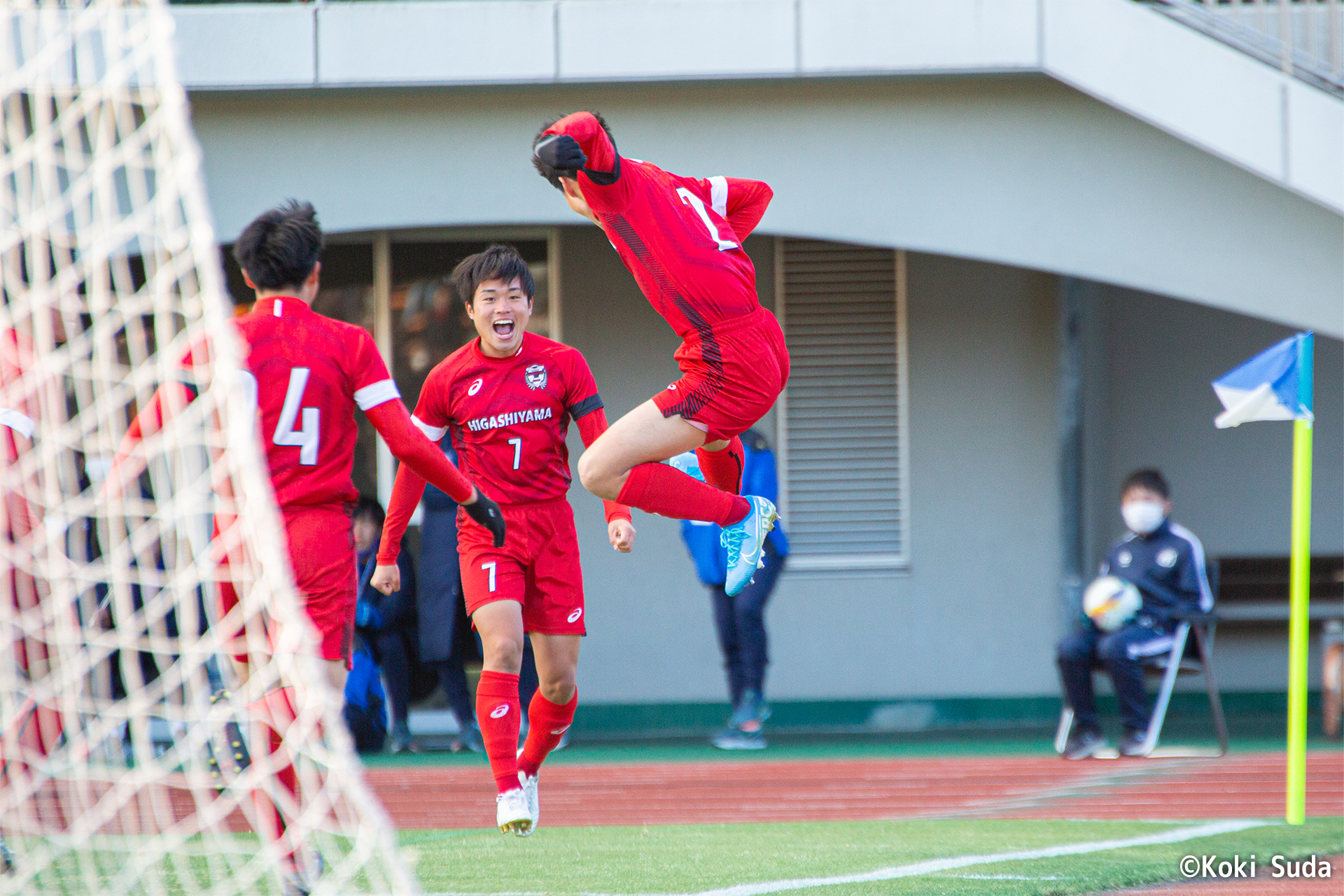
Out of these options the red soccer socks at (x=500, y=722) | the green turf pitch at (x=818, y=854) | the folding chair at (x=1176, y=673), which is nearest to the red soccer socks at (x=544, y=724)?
the red soccer socks at (x=500, y=722)

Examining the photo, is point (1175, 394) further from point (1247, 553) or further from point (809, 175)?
point (809, 175)

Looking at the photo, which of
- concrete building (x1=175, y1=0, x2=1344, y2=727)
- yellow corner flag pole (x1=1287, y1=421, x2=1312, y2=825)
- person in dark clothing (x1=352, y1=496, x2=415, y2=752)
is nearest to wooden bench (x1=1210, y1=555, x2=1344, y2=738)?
concrete building (x1=175, y1=0, x2=1344, y2=727)

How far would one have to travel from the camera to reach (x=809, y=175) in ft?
27.0

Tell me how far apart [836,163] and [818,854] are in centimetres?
426

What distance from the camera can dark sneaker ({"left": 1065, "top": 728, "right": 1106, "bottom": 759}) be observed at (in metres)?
8.36

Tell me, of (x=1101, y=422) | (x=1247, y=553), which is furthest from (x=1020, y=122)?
(x=1247, y=553)

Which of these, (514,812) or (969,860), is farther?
(969,860)

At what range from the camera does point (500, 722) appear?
4.89 meters

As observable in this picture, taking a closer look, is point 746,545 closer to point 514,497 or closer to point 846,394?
point 514,497

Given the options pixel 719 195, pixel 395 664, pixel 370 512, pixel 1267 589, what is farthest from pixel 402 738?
pixel 1267 589

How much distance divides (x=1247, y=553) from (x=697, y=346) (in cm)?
730

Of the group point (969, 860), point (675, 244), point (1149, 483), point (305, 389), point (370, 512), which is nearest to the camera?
point (305, 389)

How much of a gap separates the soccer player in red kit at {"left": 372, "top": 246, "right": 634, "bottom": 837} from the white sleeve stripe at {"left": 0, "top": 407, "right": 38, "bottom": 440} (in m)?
1.30

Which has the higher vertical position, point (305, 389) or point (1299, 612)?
point (305, 389)
